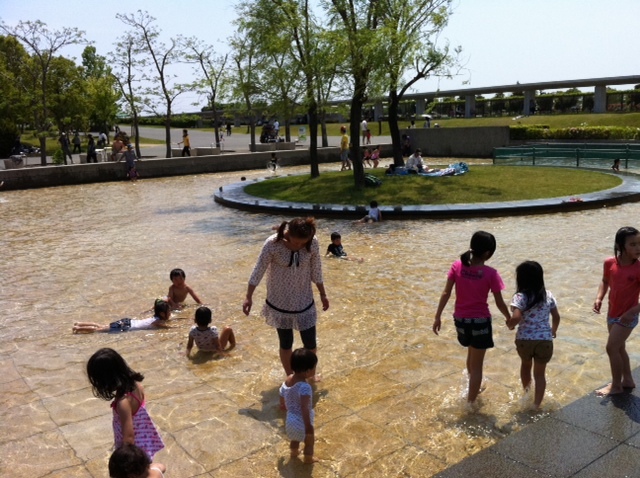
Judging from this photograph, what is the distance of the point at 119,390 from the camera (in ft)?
12.6

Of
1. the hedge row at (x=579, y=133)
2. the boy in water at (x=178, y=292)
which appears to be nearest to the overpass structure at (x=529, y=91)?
the hedge row at (x=579, y=133)

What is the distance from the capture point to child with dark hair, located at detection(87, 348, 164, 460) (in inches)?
149

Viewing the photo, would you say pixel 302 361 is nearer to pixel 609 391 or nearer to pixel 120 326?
pixel 609 391

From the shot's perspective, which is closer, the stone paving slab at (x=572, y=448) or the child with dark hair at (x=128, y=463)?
the child with dark hair at (x=128, y=463)

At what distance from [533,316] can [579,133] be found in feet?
100

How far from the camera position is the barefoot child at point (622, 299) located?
505 centimetres

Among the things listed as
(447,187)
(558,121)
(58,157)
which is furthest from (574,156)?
(58,157)

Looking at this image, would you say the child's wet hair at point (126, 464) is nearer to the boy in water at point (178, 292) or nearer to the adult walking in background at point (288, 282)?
the adult walking in background at point (288, 282)

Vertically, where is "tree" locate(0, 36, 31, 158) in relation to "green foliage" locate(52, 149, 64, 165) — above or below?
above

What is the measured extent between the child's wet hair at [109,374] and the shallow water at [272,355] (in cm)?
113

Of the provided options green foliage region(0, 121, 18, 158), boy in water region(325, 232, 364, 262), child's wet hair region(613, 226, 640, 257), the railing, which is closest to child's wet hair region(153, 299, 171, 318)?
boy in water region(325, 232, 364, 262)

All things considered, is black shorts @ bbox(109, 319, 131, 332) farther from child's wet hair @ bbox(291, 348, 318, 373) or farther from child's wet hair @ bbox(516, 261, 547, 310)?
child's wet hair @ bbox(516, 261, 547, 310)

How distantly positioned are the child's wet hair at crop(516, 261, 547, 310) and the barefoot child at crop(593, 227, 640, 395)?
2.15 ft

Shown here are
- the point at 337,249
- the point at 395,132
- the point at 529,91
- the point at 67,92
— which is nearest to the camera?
the point at 337,249
